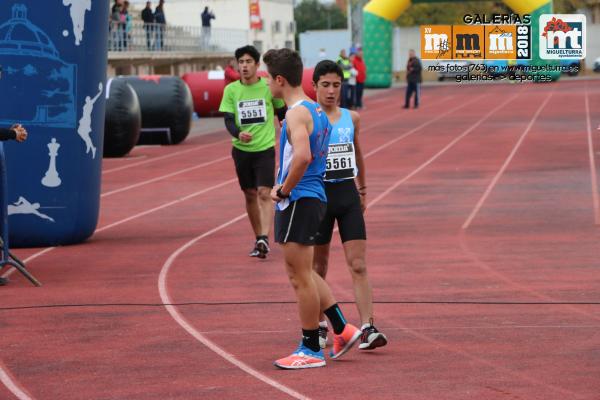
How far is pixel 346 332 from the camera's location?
768cm

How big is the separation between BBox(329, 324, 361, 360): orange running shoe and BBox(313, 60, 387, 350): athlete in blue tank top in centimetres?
25

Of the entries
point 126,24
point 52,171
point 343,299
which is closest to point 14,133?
point 52,171

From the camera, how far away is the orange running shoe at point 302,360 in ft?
24.2

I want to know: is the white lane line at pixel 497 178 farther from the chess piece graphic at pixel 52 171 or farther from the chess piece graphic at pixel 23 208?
the chess piece graphic at pixel 23 208

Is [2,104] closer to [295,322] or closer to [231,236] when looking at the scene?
[231,236]

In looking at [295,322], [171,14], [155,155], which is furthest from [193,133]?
[171,14]

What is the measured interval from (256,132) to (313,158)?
5.12 meters

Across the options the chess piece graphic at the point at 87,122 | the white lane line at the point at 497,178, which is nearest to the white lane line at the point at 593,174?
the white lane line at the point at 497,178

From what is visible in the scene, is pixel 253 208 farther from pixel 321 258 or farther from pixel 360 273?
pixel 360 273

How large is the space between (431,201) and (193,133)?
17537 millimetres

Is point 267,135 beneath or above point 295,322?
above

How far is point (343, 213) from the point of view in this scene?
8.12 m

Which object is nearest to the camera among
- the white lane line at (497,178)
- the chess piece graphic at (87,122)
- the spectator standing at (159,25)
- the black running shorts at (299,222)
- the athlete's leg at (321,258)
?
the black running shorts at (299,222)

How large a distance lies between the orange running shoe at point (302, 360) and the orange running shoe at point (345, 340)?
148mm
